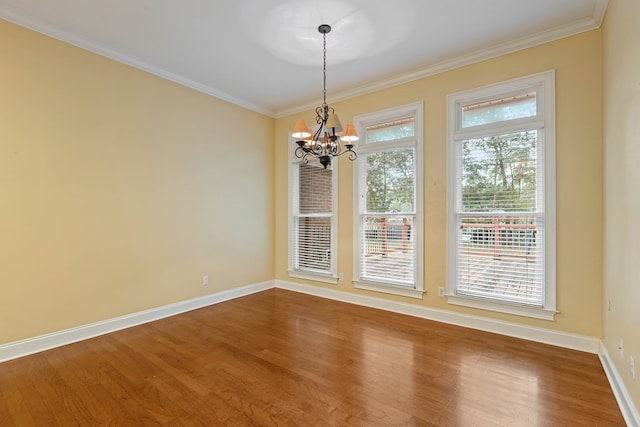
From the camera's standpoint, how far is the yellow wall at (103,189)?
282 centimetres

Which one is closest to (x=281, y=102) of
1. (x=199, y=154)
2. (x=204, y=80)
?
(x=204, y=80)

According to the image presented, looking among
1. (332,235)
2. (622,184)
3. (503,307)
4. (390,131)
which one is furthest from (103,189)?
(622,184)

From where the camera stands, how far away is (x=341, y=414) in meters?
2.00

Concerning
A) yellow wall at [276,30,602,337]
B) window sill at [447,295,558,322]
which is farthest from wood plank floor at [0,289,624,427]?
yellow wall at [276,30,602,337]

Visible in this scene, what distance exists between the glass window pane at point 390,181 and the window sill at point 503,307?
1.23 m

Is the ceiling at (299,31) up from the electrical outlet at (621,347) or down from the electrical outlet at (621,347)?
up

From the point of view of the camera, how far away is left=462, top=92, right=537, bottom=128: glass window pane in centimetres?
324

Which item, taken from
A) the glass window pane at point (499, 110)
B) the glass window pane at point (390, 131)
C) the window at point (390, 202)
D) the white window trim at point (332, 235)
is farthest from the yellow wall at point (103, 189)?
the glass window pane at point (499, 110)

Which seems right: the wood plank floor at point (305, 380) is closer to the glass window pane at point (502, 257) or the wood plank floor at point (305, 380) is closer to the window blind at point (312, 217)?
the glass window pane at point (502, 257)

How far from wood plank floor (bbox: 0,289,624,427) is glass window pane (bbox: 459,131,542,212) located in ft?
4.79

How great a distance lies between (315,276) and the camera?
16.4ft

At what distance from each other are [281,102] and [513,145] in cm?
342

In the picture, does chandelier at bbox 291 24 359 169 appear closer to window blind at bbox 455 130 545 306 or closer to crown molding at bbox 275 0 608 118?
crown molding at bbox 275 0 608 118

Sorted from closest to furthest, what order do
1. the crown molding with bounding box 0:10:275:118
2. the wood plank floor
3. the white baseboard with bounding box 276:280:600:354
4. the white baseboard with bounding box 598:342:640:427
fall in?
the white baseboard with bounding box 598:342:640:427, the wood plank floor, the crown molding with bounding box 0:10:275:118, the white baseboard with bounding box 276:280:600:354
